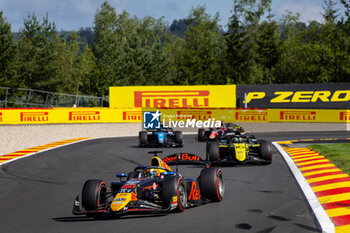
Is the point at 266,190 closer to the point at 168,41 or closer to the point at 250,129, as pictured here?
the point at 250,129

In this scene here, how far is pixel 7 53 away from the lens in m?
52.2

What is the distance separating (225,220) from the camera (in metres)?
8.69

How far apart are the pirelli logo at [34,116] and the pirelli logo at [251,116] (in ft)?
42.8

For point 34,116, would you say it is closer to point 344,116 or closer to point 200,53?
point 344,116

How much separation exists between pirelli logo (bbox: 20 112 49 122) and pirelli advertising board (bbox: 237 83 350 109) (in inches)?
553

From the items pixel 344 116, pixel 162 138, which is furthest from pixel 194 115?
pixel 162 138

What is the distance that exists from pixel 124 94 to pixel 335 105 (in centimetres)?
1539

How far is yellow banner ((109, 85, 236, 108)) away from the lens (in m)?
38.4

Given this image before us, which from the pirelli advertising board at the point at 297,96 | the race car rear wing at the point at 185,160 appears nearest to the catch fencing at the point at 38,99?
the pirelli advertising board at the point at 297,96

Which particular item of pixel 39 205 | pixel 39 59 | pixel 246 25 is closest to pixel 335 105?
pixel 39 205

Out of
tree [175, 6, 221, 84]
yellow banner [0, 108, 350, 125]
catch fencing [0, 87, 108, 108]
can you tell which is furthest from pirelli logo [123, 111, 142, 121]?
tree [175, 6, 221, 84]

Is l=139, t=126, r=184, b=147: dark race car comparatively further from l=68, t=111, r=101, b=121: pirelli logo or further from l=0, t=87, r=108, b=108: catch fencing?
l=0, t=87, r=108, b=108: catch fencing

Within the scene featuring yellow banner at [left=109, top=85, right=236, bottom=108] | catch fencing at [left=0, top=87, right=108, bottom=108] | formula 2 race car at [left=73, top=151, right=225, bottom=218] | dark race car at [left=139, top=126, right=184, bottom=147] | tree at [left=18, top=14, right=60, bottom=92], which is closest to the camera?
formula 2 race car at [left=73, top=151, right=225, bottom=218]

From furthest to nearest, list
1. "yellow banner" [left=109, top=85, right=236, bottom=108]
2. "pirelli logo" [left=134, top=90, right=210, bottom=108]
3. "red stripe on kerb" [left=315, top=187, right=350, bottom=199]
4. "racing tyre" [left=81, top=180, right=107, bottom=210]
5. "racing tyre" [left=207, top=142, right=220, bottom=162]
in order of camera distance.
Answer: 1. "pirelli logo" [left=134, top=90, right=210, bottom=108]
2. "yellow banner" [left=109, top=85, right=236, bottom=108]
3. "racing tyre" [left=207, top=142, right=220, bottom=162]
4. "red stripe on kerb" [left=315, top=187, right=350, bottom=199]
5. "racing tyre" [left=81, top=180, right=107, bottom=210]
